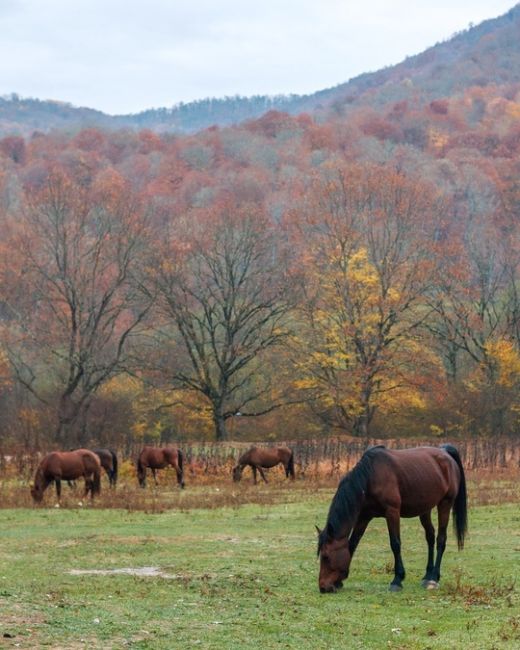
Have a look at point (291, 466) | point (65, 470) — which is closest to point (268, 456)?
point (291, 466)

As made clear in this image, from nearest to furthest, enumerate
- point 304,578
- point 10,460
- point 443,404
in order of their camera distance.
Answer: point 304,578 < point 10,460 < point 443,404

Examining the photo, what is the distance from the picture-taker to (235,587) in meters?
14.2

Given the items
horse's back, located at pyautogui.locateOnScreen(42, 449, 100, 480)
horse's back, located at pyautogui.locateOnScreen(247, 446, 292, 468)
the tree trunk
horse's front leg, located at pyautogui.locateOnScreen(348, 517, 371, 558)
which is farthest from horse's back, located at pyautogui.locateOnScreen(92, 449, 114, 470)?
the tree trunk

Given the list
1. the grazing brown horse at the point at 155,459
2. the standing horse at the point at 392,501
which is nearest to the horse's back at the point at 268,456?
the grazing brown horse at the point at 155,459

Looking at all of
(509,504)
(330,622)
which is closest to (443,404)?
(509,504)

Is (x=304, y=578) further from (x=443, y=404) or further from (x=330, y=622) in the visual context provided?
(x=443, y=404)

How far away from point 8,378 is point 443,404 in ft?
71.8

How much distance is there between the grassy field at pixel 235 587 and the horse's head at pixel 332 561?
0.16m

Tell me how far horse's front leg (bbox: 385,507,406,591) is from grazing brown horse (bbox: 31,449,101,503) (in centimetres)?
1606

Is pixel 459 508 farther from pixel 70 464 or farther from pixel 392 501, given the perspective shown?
pixel 70 464

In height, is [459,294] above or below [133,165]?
below

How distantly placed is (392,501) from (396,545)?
58 centimetres

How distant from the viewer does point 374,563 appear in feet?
53.8

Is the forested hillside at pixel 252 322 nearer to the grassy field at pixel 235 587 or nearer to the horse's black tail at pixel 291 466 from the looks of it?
the horse's black tail at pixel 291 466
